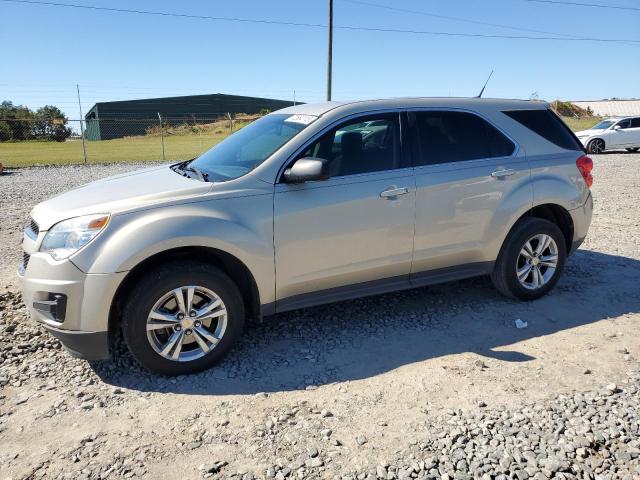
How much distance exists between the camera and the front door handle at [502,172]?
4.41 metres

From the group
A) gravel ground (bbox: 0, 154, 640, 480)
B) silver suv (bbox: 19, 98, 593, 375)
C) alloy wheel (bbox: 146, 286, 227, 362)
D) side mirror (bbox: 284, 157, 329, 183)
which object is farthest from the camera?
side mirror (bbox: 284, 157, 329, 183)

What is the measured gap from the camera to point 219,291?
3.51 meters

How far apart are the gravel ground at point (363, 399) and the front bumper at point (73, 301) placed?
1.14 feet

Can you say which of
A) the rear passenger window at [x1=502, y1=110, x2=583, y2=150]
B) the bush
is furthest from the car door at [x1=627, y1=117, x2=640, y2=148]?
the bush

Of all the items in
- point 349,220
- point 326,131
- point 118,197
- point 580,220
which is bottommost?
point 580,220

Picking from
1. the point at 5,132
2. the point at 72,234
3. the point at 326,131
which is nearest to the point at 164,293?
the point at 72,234

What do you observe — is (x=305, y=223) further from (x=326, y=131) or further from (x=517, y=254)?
(x=517, y=254)

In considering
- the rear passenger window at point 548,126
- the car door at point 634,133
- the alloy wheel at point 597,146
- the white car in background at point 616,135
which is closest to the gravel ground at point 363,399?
the rear passenger window at point 548,126

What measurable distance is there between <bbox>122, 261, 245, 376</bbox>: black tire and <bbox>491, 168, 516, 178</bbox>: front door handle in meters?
2.40

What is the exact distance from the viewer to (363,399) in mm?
3264

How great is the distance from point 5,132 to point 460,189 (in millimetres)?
36899

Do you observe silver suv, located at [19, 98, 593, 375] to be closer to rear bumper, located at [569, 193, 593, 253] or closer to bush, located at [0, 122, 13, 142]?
rear bumper, located at [569, 193, 593, 253]

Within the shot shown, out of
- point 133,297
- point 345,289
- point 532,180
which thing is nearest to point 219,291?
point 133,297

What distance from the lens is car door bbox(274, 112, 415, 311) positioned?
3.70m
